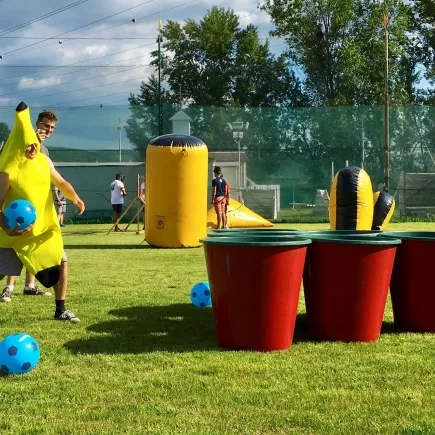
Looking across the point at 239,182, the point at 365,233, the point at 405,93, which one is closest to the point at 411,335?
the point at 365,233

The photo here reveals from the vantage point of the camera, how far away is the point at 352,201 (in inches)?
438

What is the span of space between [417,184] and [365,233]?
21.6m

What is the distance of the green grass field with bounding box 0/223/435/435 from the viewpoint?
3.80 m

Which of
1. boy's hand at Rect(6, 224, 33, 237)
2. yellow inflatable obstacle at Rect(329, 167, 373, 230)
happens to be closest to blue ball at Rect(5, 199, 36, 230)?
boy's hand at Rect(6, 224, 33, 237)

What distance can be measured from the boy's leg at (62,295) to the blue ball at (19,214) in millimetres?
869

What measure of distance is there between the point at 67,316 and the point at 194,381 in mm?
2471

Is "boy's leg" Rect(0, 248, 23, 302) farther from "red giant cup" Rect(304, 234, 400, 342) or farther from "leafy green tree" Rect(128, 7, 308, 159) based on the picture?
"leafy green tree" Rect(128, 7, 308, 159)

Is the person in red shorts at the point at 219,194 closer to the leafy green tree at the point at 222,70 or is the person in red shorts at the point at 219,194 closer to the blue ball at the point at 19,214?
the blue ball at the point at 19,214

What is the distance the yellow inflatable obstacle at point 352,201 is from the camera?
36.5ft

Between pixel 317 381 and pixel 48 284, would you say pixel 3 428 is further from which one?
pixel 48 284

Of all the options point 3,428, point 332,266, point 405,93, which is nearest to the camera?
Result: point 3,428

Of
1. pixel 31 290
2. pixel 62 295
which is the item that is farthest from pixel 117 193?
pixel 62 295

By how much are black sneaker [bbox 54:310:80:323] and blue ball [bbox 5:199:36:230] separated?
1.28m

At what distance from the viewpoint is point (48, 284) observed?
617 centimetres
